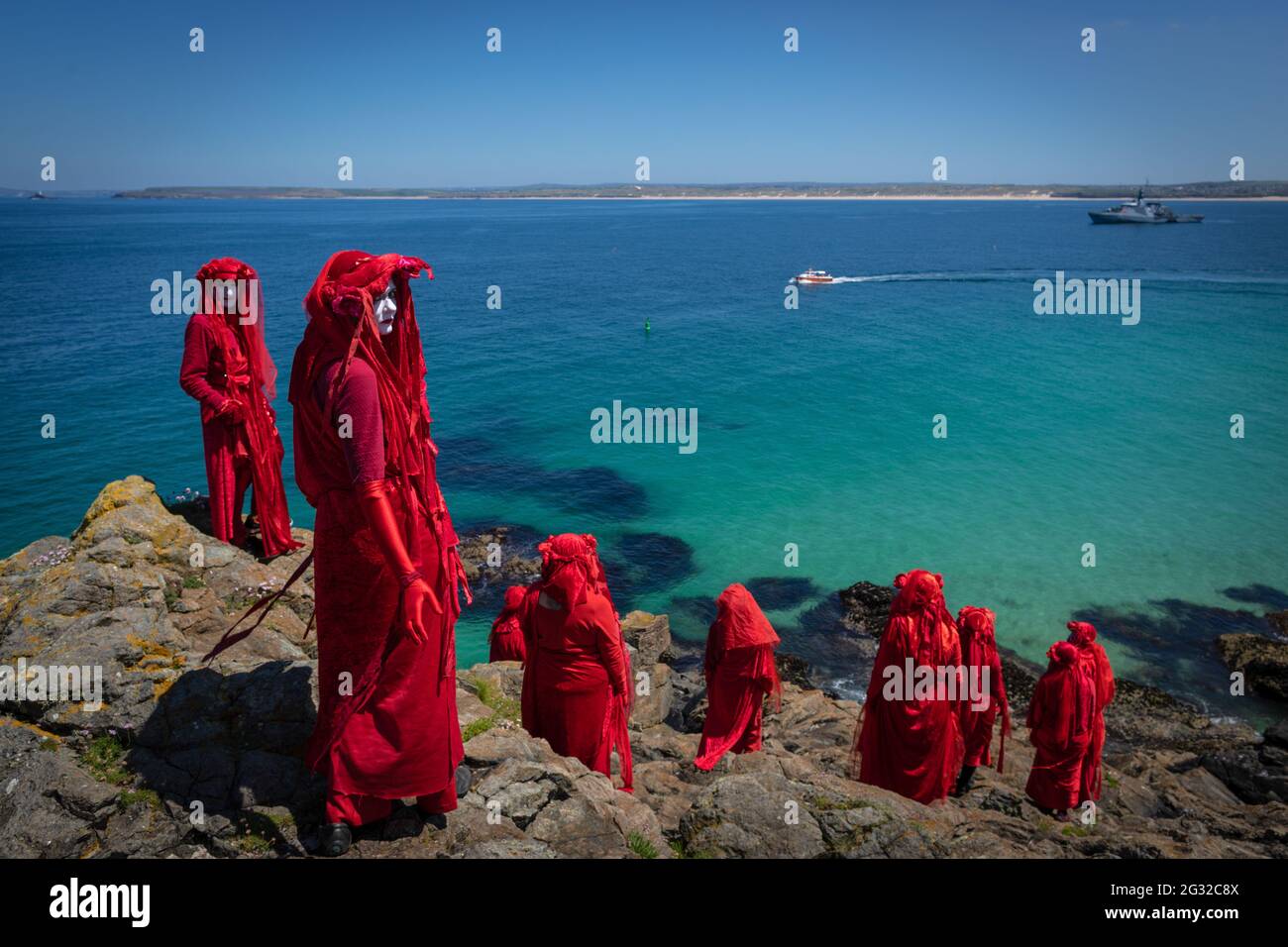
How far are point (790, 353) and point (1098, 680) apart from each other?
39.2m

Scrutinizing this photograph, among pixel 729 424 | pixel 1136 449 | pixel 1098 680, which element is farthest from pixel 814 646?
pixel 1136 449

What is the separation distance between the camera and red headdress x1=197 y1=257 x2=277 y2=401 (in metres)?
7.73

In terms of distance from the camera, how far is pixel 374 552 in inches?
161

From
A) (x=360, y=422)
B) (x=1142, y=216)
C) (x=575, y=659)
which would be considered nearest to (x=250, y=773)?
(x=360, y=422)

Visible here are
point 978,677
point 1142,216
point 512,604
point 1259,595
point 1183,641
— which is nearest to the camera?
point 978,677

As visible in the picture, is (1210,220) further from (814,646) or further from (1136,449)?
(814,646)

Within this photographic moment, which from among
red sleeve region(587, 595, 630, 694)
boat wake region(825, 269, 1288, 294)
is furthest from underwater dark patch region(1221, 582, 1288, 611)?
boat wake region(825, 269, 1288, 294)

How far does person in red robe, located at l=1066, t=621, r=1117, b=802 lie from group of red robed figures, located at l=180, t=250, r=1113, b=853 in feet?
0.11

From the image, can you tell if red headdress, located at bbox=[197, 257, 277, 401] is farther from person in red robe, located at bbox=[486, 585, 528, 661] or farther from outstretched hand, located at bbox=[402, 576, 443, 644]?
outstretched hand, located at bbox=[402, 576, 443, 644]

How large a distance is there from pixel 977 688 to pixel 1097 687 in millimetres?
1430

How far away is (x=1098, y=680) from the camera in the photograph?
8.69 meters

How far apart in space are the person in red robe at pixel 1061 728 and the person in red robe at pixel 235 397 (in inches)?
338

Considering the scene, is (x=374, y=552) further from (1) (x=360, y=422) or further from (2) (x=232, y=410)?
(2) (x=232, y=410)

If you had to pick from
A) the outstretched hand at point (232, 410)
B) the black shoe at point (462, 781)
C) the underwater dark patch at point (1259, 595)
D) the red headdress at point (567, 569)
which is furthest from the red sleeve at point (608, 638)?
the underwater dark patch at point (1259, 595)
